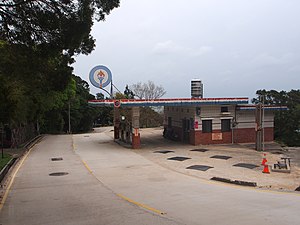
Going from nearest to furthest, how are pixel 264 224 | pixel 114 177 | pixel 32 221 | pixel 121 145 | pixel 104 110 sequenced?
1. pixel 264 224
2. pixel 32 221
3. pixel 114 177
4. pixel 121 145
5. pixel 104 110

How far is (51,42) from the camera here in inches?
450

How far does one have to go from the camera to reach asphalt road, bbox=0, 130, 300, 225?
7.97 m

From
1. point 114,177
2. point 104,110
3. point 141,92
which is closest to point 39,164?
point 114,177

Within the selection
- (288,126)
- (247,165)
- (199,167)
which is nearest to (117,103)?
(199,167)

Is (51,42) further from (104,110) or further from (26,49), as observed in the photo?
(104,110)

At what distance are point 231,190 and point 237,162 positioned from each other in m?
7.25

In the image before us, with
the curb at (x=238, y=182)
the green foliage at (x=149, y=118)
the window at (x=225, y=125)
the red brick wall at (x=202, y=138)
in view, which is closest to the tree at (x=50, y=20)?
the curb at (x=238, y=182)

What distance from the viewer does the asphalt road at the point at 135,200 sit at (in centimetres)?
797

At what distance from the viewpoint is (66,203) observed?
9922 mm

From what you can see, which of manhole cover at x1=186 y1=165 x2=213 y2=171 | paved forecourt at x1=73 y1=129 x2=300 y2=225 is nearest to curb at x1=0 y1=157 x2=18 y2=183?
paved forecourt at x1=73 y1=129 x2=300 y2=225

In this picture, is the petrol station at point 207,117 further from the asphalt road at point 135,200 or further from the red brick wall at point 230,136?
the asphalt road at point 135,200

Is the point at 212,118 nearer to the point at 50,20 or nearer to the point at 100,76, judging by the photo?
the point at 100,76

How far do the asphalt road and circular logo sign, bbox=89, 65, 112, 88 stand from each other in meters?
14.6

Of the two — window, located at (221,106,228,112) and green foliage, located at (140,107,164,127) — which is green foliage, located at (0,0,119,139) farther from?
green foliage, located at (140,107,164,127)
